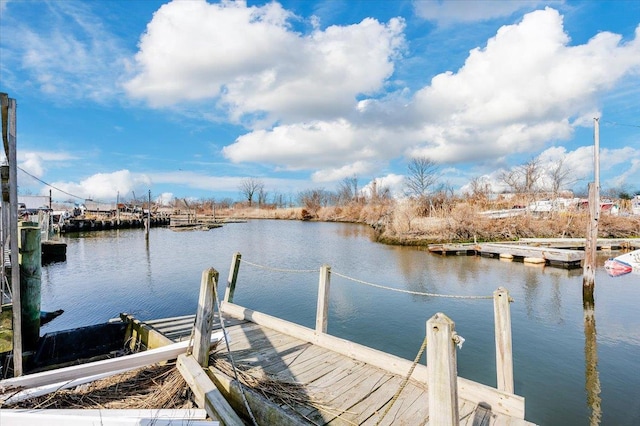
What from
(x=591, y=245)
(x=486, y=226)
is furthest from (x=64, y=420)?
(x=486, y=226)

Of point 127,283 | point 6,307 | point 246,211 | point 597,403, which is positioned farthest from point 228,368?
point 246,211

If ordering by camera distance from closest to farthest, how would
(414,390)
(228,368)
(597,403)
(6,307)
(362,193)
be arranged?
(414,390) < (228,368) < (597,403) < (6,307) < (362,193)

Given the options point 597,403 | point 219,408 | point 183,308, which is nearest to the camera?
point 219,408

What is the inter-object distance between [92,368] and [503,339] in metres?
5.04

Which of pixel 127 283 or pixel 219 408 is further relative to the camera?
pixel 127 283

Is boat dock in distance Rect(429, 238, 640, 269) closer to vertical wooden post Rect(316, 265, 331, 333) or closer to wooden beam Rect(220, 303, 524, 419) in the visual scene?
vertical wooden post Rect(316, 265, 331, 333)

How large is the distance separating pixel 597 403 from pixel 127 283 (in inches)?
616

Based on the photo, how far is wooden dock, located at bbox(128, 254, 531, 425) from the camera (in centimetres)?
248

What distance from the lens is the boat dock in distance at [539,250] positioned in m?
17.7

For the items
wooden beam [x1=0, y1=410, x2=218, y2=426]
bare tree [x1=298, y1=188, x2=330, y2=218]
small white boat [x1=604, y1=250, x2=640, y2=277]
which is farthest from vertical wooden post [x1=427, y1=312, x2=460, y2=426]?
bare tree [x1=298, y1=188, x2=330, y2=218]

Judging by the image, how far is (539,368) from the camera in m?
6.92

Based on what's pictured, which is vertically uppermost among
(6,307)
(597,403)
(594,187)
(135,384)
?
(594,187)

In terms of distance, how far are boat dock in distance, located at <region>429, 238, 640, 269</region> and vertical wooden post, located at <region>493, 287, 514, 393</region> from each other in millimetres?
16956

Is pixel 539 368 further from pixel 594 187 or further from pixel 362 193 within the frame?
pixel 362 193
